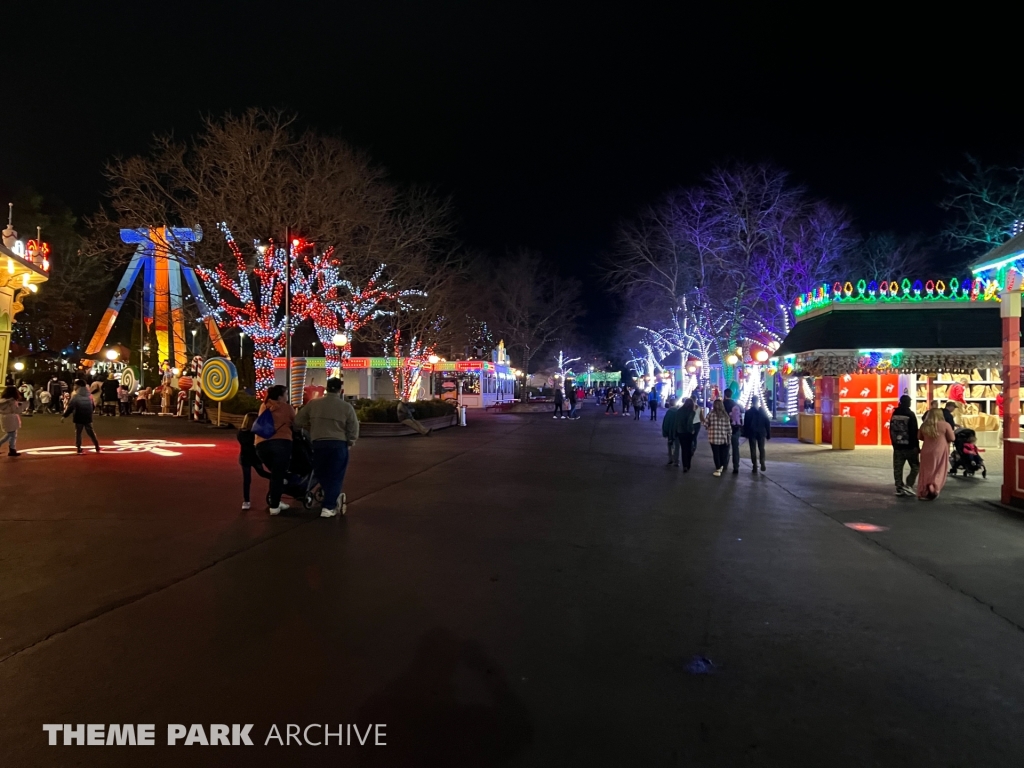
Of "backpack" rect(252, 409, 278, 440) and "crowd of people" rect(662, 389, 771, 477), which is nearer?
"backpack" rect(252, 409, 278, 440)

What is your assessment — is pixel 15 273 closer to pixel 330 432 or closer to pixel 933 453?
pixel 330 432

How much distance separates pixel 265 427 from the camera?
8.79 meters

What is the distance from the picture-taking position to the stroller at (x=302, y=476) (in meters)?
9.03

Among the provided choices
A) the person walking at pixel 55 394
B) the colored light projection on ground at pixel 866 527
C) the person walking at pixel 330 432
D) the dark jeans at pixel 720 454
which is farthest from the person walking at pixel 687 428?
the person walking at pixel 55 394

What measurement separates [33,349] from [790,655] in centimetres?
5189

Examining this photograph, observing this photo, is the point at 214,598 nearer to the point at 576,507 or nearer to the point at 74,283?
the point at 576,507

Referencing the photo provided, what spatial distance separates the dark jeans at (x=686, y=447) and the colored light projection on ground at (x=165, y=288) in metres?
19.3

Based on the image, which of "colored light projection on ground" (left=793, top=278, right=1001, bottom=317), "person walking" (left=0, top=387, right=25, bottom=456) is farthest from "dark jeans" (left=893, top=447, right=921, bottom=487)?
"person walking" (left=0, top=387, right=25, bottom=456)

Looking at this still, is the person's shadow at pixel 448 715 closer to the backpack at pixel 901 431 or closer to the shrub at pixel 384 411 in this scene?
the backpack at pixel 901 431

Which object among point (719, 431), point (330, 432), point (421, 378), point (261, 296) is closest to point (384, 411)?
point (261, 296)

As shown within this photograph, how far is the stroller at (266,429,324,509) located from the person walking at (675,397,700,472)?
25.1 feet

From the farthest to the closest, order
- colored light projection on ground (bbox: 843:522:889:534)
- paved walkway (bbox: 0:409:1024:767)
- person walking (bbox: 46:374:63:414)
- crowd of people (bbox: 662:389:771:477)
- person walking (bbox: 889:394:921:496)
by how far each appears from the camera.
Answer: person walking (bbox: 46:374:63:414)
crowd of people (bbox: 662:389:771:477)
person walking (bbox: 889:394:921:496)
colored light projection on ground (bbox: 843:522:889:534)
paved walkway (bbox: 0:409:1024:767)

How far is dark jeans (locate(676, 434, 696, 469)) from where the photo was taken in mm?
14297

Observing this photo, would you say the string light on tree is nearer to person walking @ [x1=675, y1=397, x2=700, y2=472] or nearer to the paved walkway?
person walking @ [x1=675, y1=397, x2=700, y2=472]
